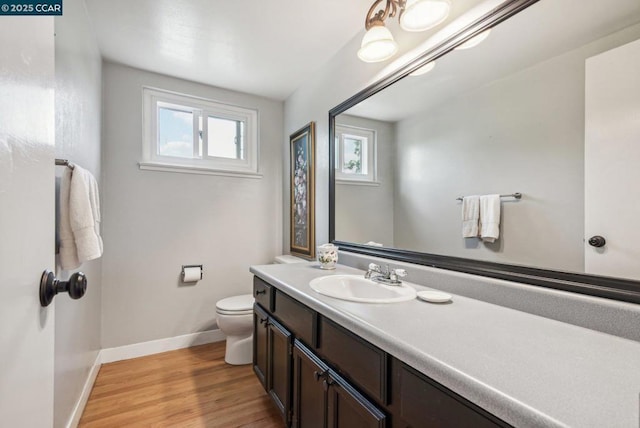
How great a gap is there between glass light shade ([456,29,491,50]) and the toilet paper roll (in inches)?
96.8

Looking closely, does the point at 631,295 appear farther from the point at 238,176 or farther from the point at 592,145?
the point at 238,176

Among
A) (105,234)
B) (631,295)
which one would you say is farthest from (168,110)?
(631,295)

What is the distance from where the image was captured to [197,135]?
2.71m

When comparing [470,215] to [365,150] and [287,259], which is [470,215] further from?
[287,259]

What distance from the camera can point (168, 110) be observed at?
2623mm

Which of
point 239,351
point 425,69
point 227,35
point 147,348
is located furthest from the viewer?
point 147,348

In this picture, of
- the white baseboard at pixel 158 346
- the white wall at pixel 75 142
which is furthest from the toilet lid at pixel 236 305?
the white wall at pixel 75 142

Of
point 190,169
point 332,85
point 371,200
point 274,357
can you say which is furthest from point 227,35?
point 274,357

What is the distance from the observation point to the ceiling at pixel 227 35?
5.50 feet

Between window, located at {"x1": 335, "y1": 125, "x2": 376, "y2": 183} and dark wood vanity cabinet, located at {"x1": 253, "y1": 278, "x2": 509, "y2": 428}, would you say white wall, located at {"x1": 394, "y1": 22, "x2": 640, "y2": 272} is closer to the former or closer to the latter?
window, located at {"x1": 335, "y1": 125, "x2": 376, "y2": 183}

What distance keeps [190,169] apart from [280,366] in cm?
187

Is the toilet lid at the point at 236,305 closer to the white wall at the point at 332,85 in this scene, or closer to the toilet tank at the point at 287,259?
the toilet tank at the point at 287,259

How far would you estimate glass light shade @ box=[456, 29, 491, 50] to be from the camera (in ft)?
3.80

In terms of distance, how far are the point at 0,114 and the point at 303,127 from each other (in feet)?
7.25
